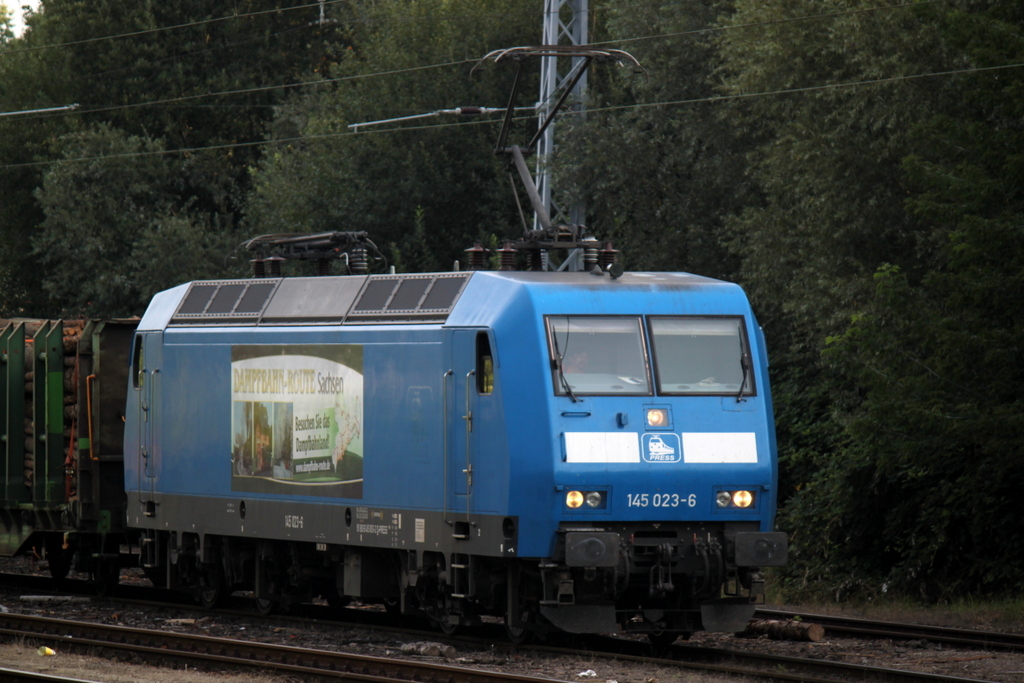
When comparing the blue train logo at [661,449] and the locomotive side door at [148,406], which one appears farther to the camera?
the locomotive side door at [148,406]

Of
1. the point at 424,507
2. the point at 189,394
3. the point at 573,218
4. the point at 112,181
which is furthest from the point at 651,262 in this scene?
the point at 112,181

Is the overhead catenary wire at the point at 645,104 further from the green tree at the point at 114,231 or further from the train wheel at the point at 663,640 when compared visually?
the train wheel at the point at 663,640

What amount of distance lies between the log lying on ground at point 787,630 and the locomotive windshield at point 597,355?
2.78 metres

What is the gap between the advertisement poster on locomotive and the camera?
47.8 ft

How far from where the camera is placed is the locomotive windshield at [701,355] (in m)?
12.9

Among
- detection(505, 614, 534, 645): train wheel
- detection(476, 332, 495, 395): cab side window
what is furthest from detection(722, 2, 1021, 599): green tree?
detection(476, 332, 495, 395): cab side window

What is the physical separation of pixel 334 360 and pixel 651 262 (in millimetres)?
13782

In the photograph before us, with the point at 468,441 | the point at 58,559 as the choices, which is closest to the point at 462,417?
the point at 468,441

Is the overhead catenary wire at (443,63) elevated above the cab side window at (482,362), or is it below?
above

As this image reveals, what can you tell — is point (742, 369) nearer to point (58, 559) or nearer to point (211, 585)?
point (211, 585)

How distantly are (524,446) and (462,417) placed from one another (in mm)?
989

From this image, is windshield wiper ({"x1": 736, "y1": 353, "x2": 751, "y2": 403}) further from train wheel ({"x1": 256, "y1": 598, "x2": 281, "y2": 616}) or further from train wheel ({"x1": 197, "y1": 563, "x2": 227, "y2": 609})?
train wheel ({"x1": 197, "y1": 563, "x2": 227, "y2": 609})

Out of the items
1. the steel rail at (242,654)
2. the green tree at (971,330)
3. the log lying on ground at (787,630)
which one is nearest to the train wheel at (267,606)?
the steel rail at (242,654)

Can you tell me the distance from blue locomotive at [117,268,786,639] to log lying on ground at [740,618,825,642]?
3.04ft
